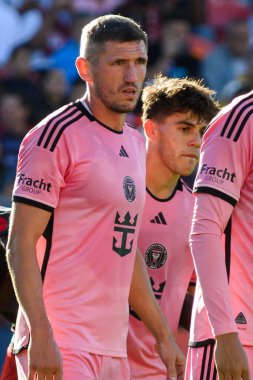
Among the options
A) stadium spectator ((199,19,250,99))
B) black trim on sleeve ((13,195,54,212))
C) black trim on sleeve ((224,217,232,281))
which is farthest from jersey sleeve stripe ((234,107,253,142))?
stadium spectator ((199,19,250,99))

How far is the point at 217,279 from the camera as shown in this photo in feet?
15.3

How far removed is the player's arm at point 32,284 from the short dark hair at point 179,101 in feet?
5.90

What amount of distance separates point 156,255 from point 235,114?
1.60 metres

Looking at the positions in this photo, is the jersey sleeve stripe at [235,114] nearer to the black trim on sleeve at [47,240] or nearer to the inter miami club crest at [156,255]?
the black trim on sleeve at [47,240]

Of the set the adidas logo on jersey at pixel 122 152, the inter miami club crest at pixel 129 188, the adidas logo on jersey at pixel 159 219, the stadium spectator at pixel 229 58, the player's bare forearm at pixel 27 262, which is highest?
the stadium spectator at pixel 229 58

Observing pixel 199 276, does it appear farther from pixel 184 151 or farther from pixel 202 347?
pixel 184 151

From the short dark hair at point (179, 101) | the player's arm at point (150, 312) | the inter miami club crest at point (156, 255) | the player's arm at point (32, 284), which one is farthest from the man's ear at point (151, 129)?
the player's arm at point (32, 284)

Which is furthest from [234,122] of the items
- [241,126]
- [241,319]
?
[241,319]

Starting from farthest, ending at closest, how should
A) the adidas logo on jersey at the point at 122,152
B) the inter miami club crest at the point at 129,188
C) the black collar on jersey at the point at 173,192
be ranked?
the black collar on jersey at the point at 173,192 → the adidas logo on jersey at the point at 122,152 → the inter miami club crest at the point at 129,188

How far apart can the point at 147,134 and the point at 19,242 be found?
2.04 m

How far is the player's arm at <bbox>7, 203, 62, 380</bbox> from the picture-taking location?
15.6 ft

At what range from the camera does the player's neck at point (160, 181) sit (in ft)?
21.4

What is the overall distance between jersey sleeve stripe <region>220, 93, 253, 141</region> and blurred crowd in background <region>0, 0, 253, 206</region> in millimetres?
7493

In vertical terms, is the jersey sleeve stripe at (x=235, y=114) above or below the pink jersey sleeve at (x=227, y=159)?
above
